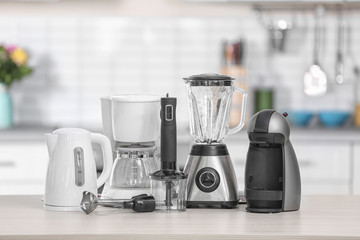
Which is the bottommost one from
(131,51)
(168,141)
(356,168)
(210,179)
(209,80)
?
(356,168)

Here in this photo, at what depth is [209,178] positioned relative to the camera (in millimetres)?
2082

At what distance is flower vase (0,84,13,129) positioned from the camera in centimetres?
421

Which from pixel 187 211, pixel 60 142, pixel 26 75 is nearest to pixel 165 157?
pixel 187 211

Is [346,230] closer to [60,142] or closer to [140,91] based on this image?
[60,142]

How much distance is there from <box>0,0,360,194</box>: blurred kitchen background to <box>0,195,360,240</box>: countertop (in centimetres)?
237

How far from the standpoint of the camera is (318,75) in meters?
4.42

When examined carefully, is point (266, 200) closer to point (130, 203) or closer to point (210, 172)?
point (210, 172)

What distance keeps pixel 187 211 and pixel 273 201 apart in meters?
0.24

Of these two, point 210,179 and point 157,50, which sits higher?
point 157,50

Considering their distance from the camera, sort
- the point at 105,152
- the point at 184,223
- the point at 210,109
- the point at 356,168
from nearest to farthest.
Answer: the point at 184,223
the point at 105,152
the point at 210,109
the point at 356,168

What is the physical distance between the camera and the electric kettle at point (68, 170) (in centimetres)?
205

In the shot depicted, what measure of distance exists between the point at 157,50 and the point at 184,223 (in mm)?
2748

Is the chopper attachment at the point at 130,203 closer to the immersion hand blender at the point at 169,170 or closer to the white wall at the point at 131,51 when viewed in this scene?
the immersion hand blender at the point at 169,170

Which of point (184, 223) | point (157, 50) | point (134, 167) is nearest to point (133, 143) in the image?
point (134, 167)
